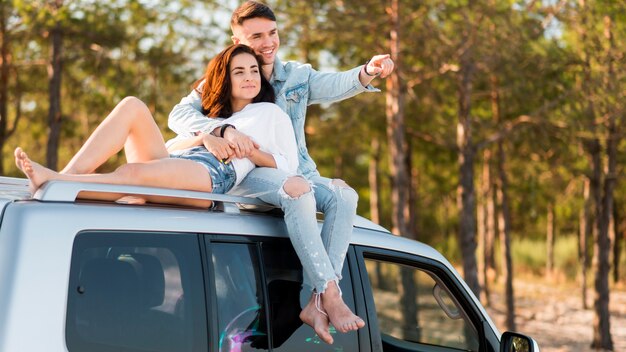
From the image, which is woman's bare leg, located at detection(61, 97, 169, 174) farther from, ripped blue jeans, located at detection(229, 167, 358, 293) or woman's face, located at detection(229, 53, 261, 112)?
woman's face, located at detection(229, 53, 261, 112)

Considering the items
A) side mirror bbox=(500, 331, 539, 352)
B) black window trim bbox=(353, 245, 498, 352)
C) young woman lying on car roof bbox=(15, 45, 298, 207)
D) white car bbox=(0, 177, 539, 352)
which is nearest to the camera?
white car bbox=(0, 177, 539, 352)

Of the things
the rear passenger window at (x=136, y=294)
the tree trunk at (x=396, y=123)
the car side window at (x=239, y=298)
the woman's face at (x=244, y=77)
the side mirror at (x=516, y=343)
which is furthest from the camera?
the tree trunk at (x=396, y=123)

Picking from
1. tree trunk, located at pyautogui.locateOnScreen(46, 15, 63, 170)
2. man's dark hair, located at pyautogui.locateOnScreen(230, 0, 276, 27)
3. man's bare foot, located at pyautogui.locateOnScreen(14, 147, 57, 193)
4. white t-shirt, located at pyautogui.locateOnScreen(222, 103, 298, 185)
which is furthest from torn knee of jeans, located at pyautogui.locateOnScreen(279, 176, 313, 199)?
tree trunk, located at pyautogui.locateOnScreen(46, 15, 63, 170)

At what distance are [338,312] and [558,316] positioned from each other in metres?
19.4

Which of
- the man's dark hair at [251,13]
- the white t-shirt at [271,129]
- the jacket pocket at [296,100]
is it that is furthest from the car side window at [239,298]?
the man's dark hair at [251,13]

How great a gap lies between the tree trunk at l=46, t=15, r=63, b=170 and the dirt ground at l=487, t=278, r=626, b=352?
9321 millimetres

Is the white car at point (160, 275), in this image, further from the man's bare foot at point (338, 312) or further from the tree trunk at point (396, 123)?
the tree trunk at point (396, 123)

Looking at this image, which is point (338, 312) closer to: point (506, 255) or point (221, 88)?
point (221, 88)

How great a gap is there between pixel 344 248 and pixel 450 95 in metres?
14.3

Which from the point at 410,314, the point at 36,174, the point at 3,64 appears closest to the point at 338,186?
the point at 36,174

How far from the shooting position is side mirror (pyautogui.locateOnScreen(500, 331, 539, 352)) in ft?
13.6

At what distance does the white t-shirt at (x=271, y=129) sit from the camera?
14.5 ft

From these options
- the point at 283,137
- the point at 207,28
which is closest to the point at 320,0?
the point at 207,28

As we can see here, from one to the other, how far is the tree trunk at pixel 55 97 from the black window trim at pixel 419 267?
34.2ft
